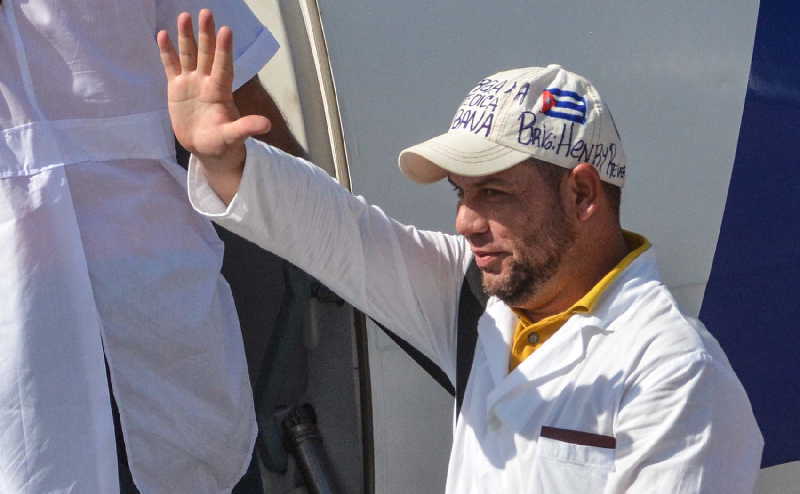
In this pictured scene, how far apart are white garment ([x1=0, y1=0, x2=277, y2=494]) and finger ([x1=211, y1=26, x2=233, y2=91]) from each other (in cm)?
31

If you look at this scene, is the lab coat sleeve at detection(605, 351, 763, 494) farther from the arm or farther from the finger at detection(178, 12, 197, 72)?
the finger at detection(178, 12, 197, 72)

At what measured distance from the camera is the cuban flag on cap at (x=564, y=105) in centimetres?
199

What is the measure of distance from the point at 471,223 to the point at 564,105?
229 mm

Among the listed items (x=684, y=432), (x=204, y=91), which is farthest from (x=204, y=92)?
(x=684, y=432)

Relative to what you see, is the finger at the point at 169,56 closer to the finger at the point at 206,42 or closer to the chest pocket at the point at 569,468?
the finger at the point at 206,42

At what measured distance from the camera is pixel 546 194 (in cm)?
200

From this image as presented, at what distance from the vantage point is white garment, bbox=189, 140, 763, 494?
177cm

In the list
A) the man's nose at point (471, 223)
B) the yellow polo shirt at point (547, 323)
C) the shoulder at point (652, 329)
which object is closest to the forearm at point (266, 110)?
the man's nose at point (471, 223)

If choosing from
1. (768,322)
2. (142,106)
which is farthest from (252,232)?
(768,322)

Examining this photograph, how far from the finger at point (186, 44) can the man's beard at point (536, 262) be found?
1.81 feet

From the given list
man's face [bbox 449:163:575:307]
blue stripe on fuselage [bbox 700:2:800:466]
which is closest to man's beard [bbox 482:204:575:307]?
man's face [bbox 449:163:575:307]

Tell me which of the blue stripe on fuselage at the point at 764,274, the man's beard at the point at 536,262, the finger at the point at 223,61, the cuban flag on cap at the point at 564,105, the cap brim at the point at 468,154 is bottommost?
the blue stripe on fuselage at the point at 764,274

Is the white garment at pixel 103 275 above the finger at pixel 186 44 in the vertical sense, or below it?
below

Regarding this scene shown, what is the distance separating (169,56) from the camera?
6.50ft
